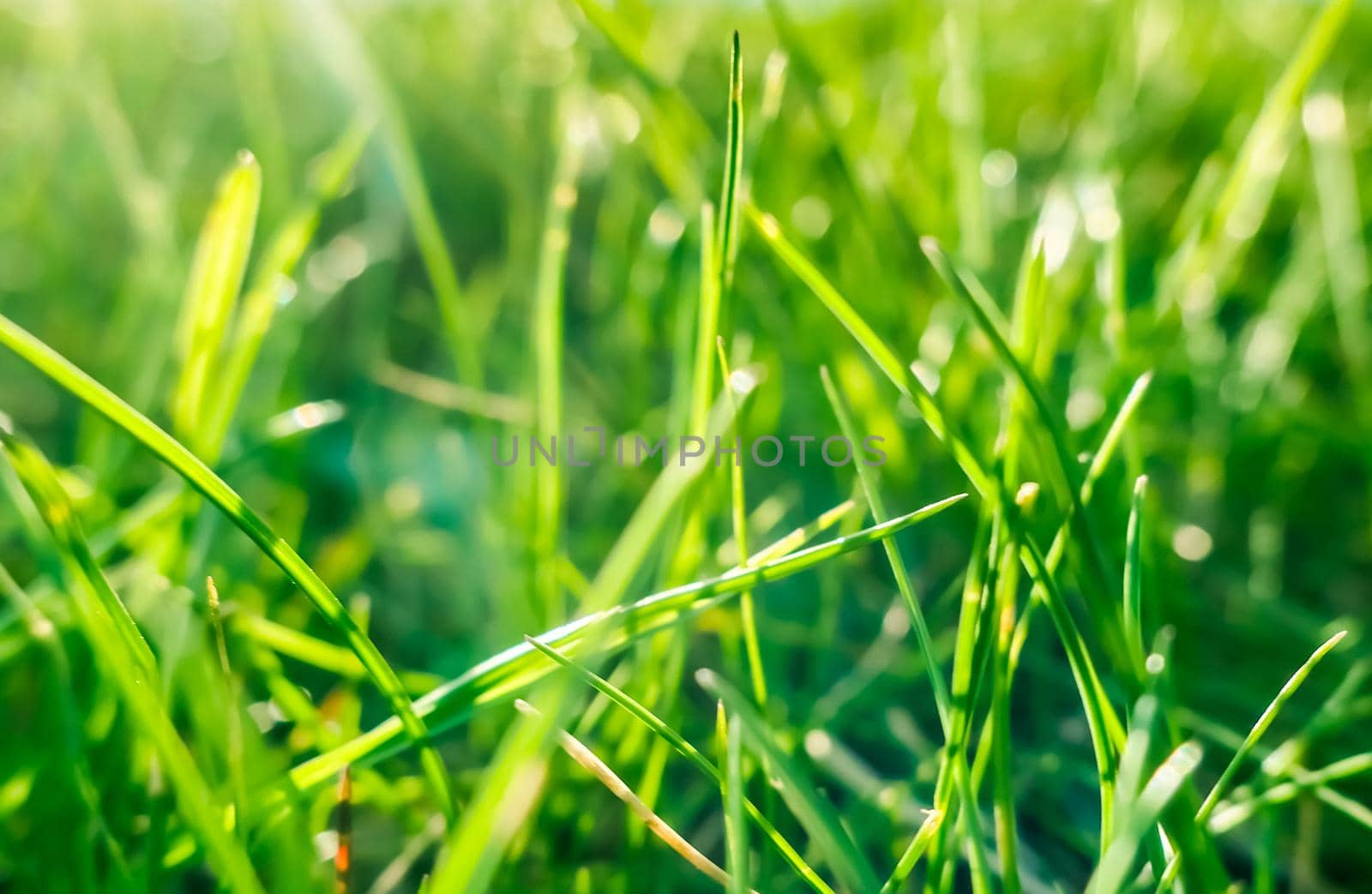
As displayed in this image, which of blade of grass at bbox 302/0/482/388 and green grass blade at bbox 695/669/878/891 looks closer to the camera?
green grass blade at bbox 695/669/878/891

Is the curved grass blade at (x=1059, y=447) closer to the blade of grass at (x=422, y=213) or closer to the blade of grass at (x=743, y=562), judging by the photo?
the blade of grass at (x=743, y=562)

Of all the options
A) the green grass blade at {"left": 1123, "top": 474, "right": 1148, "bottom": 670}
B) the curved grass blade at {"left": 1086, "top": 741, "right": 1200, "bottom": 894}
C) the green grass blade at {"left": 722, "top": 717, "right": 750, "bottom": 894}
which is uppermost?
the green grass blade at {"left": 1123, "top": 474, "right": 1148, "bottom": 670}

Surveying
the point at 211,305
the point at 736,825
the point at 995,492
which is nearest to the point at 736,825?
the point at 736,825

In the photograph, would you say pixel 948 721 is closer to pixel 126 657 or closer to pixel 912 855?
pixel 912 855

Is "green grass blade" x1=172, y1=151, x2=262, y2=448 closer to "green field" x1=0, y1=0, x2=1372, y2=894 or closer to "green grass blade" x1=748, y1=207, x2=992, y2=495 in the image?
"green field" x1=0, y1=0, x2=1372, y2=894

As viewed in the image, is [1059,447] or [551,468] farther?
[551,468]

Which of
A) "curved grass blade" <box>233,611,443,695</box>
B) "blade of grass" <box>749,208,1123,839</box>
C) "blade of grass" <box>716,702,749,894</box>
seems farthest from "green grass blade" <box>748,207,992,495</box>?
"curved grass blade" <box>233,611,443,695</box>

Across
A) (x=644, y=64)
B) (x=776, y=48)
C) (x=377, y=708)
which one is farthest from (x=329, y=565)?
(x=776, y=48)
